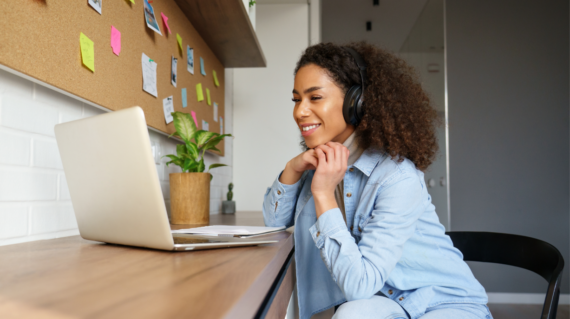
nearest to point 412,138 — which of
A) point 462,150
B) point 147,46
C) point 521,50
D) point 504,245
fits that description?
point 504,245

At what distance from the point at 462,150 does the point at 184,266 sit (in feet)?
8.90

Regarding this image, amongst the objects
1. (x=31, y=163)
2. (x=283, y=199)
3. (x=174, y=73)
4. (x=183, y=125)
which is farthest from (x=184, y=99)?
(x=31, y=163)

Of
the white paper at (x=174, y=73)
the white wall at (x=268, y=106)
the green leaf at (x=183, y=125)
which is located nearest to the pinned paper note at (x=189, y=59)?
the white paper at (x=174, y=73)

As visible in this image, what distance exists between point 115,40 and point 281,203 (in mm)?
673

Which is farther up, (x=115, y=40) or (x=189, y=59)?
(x=189, y=59)

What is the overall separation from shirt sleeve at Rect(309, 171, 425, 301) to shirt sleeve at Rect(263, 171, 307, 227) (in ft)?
1.00

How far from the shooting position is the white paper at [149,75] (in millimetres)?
1263

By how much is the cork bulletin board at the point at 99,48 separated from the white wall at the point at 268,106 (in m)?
0.84

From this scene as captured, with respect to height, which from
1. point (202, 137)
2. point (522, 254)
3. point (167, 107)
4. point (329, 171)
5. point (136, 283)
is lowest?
point (522, 254)

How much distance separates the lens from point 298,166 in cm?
109

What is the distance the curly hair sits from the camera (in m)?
1.00

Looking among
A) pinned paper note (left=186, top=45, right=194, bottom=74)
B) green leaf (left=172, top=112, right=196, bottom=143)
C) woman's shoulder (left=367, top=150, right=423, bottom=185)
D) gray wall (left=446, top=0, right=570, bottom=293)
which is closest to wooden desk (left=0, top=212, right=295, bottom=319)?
woman's shoulder (left=367, top=150, right=423, bottom=185)

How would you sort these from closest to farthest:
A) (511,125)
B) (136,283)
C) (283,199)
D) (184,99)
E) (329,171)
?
(136,283) → (329,171) → (283,199) → (184,99) → (511,125)

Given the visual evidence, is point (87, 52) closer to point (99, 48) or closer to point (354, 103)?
point (99, 48)
